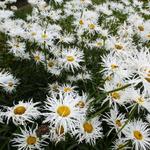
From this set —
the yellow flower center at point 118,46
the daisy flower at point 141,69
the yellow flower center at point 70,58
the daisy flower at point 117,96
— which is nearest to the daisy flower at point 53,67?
the yellow flower center at point 70,58

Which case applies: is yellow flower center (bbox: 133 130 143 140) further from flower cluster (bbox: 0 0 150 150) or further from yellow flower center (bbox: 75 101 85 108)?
yellow flower center (bbox: 75 101 85 108)

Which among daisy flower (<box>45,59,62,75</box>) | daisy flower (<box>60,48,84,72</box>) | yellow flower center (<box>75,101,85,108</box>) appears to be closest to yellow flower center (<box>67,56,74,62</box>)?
daisy flower (<box>60,48,84,72</box>)

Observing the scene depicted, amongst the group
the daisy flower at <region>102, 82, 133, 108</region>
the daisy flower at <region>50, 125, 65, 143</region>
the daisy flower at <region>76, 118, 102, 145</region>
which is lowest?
the daisy flower at <region>50, 125, 65, 143</region>

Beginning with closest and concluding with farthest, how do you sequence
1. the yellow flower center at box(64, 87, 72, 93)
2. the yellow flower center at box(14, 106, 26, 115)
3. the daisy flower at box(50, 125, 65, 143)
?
the daisy flower at box(50, 125, 65, 143)
the yellow flower center at box(14, 106, 26, 115)
the yellow flower center at box(64, 87, 72, 93)

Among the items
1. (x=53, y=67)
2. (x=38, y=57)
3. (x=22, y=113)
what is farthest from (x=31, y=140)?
(x=38, y=57)

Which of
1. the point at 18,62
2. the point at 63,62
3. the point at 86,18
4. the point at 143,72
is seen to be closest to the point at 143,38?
the point at 86,18

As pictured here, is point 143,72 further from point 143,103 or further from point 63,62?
point 63,62

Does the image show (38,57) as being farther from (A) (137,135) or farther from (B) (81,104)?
(A) (137,135)

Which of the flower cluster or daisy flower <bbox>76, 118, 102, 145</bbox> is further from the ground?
the flower cluster
